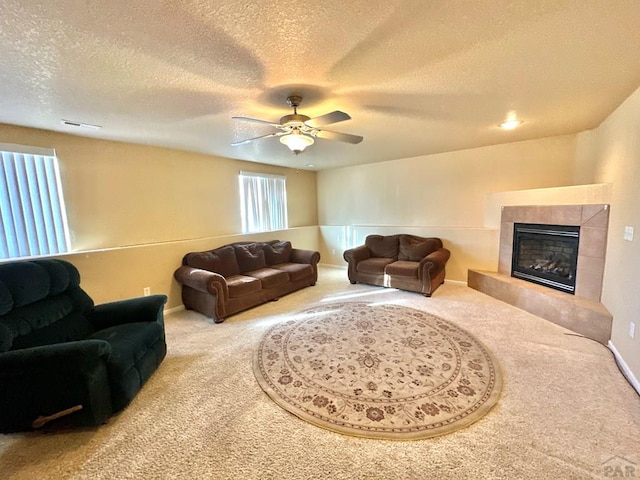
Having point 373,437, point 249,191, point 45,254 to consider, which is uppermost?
point 249,191

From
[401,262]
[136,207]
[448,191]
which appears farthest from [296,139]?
[448,191]

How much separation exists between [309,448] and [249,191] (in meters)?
4.52

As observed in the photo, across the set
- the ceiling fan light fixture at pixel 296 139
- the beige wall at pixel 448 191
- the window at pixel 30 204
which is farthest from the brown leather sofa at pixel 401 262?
the window at pixel 30 204

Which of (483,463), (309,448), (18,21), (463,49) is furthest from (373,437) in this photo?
(18,21)

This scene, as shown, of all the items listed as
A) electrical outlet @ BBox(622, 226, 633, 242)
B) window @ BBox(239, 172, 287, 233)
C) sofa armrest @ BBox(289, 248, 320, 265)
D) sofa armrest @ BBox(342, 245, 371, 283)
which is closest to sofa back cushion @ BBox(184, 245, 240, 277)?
window @ BBox(239, 172, 287, 233)

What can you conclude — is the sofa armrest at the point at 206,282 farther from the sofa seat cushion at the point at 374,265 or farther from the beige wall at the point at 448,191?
the beige wall at the point at 448,191

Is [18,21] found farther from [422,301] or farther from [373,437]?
[422,301]

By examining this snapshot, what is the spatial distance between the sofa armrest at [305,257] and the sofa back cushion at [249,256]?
0.60 meters

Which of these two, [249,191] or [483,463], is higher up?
[249,191]

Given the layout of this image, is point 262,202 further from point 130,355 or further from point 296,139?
point 130,355

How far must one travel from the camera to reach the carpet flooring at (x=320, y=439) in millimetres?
1479

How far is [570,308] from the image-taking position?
118 inches

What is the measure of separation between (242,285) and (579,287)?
417 centimetres

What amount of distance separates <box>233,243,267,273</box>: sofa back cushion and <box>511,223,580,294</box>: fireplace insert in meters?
4.03
